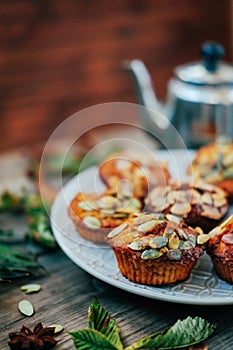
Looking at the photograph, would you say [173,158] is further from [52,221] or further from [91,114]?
[91,114]

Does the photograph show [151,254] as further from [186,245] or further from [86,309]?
[86,309]

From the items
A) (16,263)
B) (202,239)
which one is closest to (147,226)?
(202,239)

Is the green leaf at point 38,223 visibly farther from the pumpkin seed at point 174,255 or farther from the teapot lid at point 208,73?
the teapot lid at point 208,73

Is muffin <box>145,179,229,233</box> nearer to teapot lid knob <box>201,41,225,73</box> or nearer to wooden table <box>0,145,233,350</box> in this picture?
wooden table <box>0,145,233,350</box>

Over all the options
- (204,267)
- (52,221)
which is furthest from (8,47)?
(204,267)

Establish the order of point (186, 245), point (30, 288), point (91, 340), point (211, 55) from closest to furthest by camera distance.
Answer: point (91, 340) → point (186, 245) → point (30, 288) → point (211, 55)

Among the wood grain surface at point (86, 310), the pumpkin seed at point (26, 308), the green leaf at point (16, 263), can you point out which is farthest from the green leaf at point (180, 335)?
the green leaf at point (16, 263)
